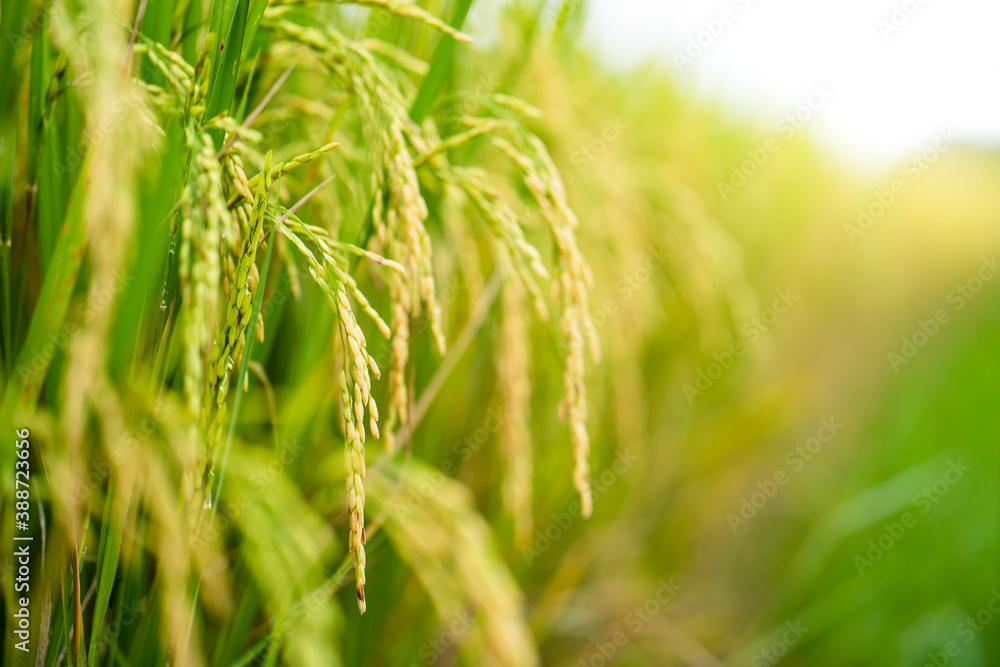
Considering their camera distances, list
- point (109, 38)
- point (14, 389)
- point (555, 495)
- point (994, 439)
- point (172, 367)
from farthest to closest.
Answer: point (994, 439) < point (555, 495) < point (172, 367) < point (14, 389) < point (109, 38)

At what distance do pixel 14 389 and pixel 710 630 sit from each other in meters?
1.80

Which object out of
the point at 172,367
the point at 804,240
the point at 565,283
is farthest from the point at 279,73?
the point at 804,240

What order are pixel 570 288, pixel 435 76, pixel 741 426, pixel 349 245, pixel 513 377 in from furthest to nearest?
pixel 741 426 < pixel 513 377 < pixel 435 76 < pixel 570 288 < pixel 349 245

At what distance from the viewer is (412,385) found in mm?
879

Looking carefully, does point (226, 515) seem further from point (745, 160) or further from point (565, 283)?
point (745, 160)

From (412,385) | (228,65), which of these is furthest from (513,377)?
(228,65)

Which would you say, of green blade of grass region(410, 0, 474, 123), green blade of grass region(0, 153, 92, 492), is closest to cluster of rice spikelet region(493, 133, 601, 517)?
green blade of grass region(410, 0, 474, 123)

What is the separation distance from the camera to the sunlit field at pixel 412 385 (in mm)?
633

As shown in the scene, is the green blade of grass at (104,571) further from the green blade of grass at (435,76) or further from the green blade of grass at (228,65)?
the green blade of grass at (435,76)

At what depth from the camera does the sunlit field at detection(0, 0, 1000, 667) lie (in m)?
0.63

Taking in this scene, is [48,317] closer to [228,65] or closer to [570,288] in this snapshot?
[228,65]

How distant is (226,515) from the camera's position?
0.95 meters

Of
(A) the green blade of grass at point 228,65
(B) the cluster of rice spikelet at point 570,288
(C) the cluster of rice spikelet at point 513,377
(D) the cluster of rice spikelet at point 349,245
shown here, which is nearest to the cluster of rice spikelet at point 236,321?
(D) the cluster of rice spikelet at point 349,245

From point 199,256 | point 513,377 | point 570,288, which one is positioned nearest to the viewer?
point 199,256
